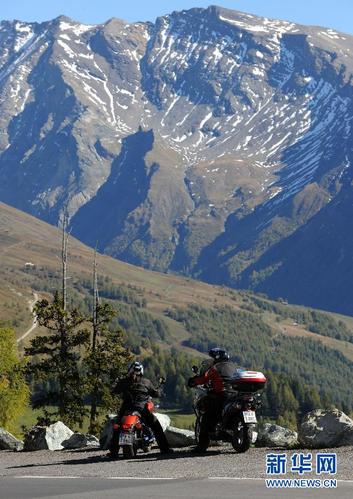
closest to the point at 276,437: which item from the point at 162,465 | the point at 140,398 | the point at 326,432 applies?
the point at 326,432

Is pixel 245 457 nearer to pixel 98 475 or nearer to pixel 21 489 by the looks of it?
pixel 98 475

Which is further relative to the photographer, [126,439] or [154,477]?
[126,439]

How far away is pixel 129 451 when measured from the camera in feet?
105

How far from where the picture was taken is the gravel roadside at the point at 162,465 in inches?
1045

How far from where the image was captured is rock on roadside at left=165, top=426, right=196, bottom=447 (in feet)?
114

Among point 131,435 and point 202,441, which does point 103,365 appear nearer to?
point 131,435

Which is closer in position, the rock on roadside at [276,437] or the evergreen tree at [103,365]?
the rock on roadside at [276,437]

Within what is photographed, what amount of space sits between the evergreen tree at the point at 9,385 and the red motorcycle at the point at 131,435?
45.3 m

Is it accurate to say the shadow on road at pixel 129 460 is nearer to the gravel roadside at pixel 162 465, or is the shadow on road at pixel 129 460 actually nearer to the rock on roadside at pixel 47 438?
the gravel roadside at pixel 162 465

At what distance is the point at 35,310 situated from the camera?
62812 mm

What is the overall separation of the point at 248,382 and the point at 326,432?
322cm

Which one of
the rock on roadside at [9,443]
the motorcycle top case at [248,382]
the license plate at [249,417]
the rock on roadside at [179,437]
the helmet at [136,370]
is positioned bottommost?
the rock on roadside at [9,443]

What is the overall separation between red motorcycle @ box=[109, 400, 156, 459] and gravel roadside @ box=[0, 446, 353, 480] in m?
0.38

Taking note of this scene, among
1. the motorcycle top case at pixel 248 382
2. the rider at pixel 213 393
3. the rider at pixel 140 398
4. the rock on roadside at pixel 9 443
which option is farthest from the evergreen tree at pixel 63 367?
the motorcycle top case at pixel 248 382
